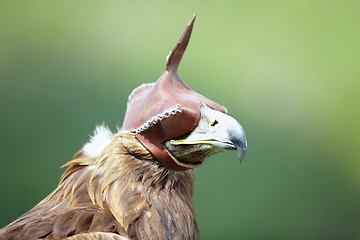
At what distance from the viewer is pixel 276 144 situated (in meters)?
4.32

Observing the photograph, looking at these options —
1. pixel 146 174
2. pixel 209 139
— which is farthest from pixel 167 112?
pixel 146 174

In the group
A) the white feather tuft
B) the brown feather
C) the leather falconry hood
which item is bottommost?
the brown feather

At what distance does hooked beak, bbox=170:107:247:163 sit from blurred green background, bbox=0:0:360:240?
2081 millimetres

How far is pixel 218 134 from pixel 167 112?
0.18 meters

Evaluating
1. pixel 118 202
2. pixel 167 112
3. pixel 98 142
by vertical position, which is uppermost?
pixel 167 112

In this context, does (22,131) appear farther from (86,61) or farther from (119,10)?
(119,10)

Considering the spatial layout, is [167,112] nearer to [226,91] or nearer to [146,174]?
[146,174]

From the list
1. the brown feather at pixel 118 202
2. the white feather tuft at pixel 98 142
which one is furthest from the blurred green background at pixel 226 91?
the brown feather at pixel 118 202

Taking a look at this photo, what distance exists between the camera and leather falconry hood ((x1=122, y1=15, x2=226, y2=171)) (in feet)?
6.15

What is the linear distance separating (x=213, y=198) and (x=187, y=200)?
7.03 feet

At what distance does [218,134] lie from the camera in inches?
73.2

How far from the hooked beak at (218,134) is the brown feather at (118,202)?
0.18m

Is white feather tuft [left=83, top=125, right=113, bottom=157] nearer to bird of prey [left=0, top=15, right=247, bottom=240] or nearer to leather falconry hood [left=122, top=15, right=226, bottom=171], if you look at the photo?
bird of prey [left=0, top=15, right=247, bottom=240]

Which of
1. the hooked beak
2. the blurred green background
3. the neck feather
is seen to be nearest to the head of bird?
the hooked beak
